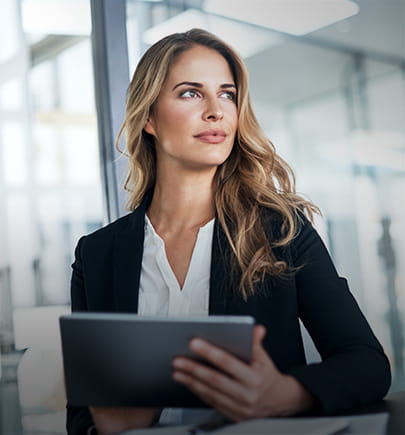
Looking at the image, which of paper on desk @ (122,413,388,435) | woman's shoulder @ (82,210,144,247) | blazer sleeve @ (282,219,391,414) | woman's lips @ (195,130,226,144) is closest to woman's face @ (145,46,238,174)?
woman's lips @ (195,130,226,144)

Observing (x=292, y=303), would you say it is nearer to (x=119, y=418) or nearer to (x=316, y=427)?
(x=119, y=418)

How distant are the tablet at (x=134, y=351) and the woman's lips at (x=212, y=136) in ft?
2.34

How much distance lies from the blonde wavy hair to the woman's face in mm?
27

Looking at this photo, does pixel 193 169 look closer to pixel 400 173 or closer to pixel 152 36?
pixel 152 36

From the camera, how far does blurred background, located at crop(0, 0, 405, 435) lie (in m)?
2.13

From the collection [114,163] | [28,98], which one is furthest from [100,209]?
[28,98]

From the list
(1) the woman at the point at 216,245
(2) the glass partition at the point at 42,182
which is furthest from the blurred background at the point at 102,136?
(1) the woman at the point at 216,245

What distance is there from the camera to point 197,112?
60.8 inches

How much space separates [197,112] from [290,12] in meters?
1.60

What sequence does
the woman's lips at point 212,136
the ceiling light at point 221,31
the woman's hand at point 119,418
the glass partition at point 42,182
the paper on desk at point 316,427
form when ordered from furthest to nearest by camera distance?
the ceiling light at point 221,31 < the glass partition at point 42,182 < the woman's lips at point 212,136 < the woman's hand at point 119,418 < the paper on desk at point 316,427

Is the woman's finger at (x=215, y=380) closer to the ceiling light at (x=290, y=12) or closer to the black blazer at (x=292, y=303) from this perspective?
the black blazer at (x=292, y=303)

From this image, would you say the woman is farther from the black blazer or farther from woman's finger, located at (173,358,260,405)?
woman's finger, located at (173,358,260,405)

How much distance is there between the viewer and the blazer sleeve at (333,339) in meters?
1.00

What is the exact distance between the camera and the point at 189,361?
0.89 meters
